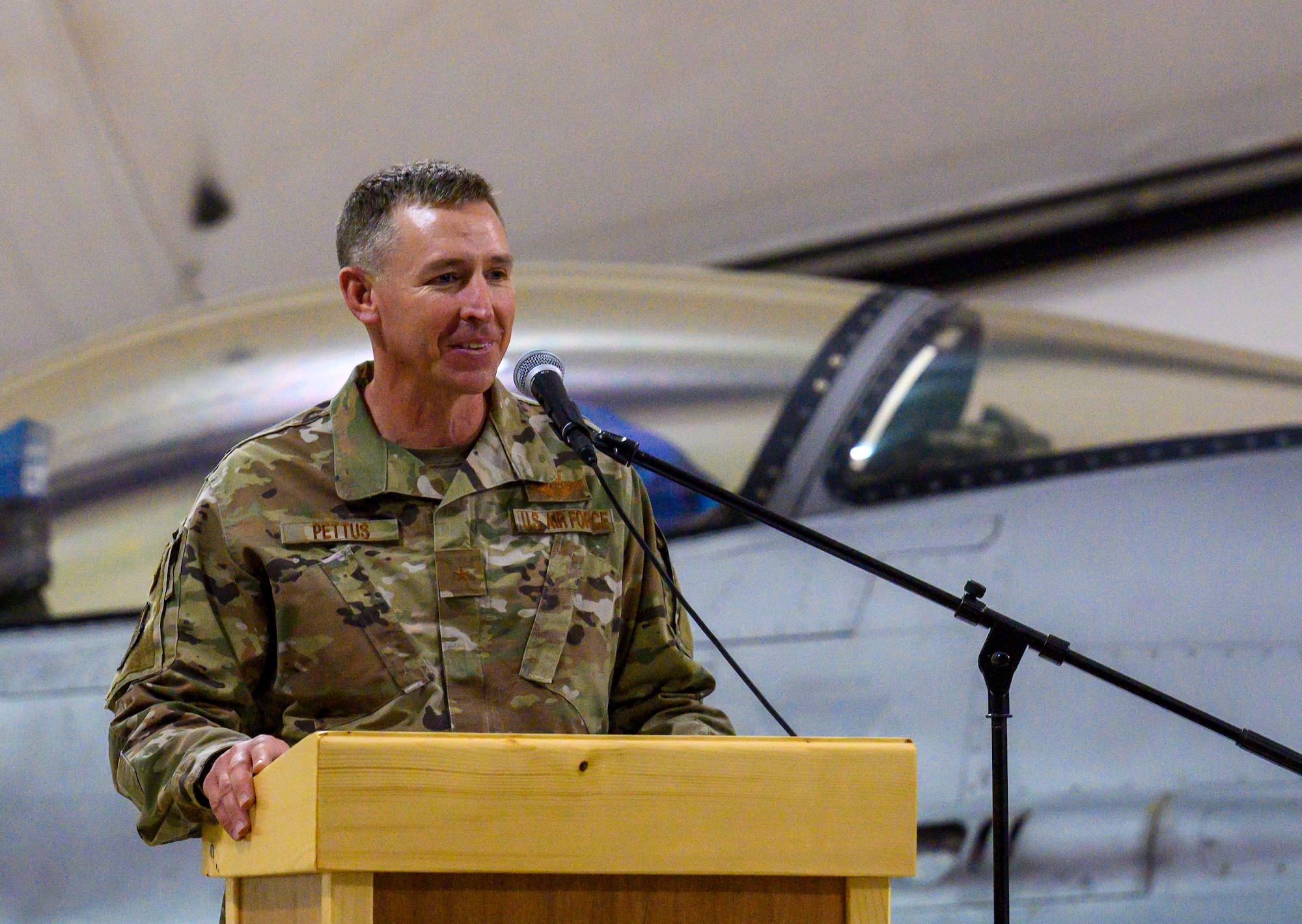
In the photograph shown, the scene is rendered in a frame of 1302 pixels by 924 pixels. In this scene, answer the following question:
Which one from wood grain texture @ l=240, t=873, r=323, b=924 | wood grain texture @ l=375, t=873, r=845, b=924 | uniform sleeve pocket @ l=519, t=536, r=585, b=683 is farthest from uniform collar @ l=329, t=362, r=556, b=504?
wood grain texture @ l=375, t=873, r=845, b=924

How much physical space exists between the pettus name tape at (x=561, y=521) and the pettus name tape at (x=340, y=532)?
158mm

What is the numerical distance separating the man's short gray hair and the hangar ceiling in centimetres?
435

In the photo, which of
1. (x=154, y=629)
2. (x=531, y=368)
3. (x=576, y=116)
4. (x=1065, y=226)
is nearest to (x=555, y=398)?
(x=531, y=368)

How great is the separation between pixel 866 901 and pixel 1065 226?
5.15m

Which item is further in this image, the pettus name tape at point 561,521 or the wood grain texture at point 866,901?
the pettus name tape at point 561,521

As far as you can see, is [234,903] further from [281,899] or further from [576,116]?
[576,116]

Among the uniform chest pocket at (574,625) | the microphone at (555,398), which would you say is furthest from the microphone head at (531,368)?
the uniform chest pocket at (574,625)

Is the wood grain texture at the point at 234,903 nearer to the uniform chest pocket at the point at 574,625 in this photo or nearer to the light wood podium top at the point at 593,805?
the light wood podium top at the point at 593,805

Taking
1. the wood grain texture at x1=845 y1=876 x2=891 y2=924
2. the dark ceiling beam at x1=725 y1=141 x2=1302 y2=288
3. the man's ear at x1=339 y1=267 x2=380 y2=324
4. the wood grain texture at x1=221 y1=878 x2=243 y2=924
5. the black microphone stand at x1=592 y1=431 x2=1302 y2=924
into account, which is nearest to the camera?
the wood grain texture at x1=845 y1=876 x2=891 y2=924

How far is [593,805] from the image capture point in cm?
127

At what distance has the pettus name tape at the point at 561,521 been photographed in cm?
181

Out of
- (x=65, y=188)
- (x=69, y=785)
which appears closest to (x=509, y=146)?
(x=65, y=188)

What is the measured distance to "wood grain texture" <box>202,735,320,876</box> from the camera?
4.01 ft

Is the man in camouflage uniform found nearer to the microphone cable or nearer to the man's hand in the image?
the microphone cable
